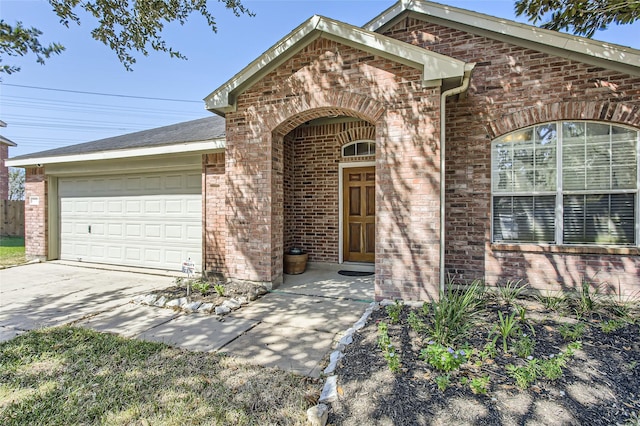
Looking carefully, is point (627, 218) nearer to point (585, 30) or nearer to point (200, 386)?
point (585, 30)

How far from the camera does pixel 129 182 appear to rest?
7660mm

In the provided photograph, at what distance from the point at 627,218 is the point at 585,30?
4.50m

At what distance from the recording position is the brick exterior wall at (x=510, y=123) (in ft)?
15.4

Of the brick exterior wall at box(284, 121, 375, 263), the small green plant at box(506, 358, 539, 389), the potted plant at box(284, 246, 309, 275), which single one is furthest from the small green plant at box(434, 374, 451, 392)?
the brick exterior wall at box(284, 121, 375, 263)

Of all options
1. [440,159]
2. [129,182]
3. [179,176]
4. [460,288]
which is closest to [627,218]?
[460,288]

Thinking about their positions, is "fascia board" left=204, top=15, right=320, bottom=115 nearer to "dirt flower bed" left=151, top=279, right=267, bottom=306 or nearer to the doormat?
"dirt flower bed" left=151, top=279, right=267, bottom=306

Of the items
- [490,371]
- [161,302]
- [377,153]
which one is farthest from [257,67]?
[490,371]

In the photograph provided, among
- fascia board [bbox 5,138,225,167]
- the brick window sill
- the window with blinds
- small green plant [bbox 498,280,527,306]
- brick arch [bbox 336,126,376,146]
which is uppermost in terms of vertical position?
brick arch [bbox 336,126,376,146]

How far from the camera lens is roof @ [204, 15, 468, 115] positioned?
172 inches

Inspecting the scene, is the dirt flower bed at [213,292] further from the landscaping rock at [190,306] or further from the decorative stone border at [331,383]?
the decorative stone border at [331,383]

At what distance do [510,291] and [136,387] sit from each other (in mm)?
4847

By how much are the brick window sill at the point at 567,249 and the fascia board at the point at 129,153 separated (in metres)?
5.31

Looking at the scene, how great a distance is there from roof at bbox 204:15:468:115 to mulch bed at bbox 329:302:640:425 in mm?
3460

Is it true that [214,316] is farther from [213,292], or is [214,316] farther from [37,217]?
[37,217]
